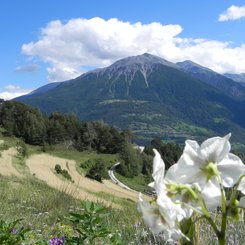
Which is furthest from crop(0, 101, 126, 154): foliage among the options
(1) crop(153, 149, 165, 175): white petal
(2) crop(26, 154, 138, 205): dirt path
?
(1) crop(153, 149, 165, 175): white petal

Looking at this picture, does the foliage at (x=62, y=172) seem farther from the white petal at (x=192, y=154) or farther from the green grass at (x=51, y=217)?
the white petal at (x=192, y=154)

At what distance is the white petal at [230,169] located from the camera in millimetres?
1690

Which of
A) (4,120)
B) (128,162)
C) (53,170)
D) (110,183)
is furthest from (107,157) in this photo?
(53,170)

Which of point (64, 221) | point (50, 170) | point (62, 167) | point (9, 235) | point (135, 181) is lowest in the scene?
point (135, 181)

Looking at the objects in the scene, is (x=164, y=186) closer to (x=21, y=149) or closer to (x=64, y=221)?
(x=64, y=221)

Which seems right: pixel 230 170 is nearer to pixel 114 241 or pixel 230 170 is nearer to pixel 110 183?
pixel 114 241

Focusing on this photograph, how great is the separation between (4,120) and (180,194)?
309ft

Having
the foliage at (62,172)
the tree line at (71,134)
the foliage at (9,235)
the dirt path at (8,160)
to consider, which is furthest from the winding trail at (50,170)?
the foliage at (9,235)

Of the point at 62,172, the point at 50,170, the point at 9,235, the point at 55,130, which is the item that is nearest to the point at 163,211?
the point at 9,235

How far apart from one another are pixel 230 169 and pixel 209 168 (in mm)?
85

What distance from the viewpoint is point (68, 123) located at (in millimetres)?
106812

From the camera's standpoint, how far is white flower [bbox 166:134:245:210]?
1.68 m

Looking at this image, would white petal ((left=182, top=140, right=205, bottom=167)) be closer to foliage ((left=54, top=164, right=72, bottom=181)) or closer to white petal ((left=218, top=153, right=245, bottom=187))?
white petal ((left=218, top=153, right=245, bottom=187))

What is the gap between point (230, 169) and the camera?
1.72 metres
